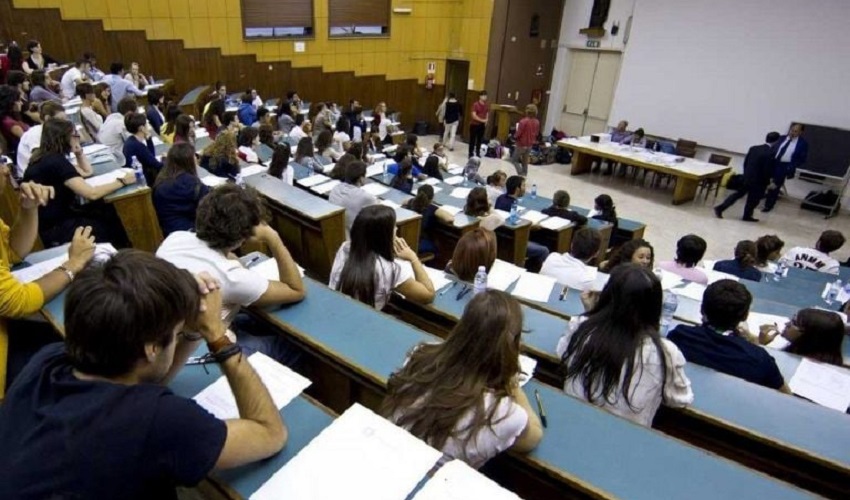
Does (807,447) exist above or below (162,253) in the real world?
below

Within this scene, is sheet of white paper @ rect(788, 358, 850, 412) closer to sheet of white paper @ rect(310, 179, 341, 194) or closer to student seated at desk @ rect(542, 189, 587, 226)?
student seated at desk @ rect(542, 189, 587, 226)

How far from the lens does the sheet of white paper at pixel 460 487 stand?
1170mm

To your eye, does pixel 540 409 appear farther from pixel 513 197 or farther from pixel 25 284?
pixel 513 197

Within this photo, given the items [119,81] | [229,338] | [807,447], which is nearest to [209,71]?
[119,81]

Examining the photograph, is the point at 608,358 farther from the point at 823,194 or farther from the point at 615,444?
the point at 823,194

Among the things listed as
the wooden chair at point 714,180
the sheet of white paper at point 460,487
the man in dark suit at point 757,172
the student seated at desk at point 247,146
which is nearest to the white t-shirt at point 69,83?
the student seated at desk at point 247,146

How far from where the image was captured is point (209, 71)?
9.95 m

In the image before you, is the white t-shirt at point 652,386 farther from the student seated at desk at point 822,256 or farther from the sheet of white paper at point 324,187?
the student seated at desk at point 822,256

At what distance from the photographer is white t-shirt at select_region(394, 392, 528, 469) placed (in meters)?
1.38

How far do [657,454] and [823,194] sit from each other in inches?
373

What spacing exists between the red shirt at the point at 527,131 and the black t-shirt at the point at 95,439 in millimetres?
8664

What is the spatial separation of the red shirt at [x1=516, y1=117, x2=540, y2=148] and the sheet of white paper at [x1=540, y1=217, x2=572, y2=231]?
4.32 metres

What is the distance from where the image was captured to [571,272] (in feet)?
11.5

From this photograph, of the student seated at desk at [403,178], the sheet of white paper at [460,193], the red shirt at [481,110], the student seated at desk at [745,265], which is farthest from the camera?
the red shirt at [481,110]
